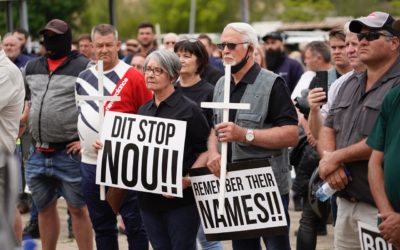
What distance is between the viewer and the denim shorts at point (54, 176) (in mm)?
9391

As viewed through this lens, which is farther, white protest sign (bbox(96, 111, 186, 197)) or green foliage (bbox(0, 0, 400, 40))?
green foliage (bbox(0, 0, 400, 40))

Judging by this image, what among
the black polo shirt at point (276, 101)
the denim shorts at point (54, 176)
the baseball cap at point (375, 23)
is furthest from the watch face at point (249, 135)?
the denim shorts at point (54, 176)

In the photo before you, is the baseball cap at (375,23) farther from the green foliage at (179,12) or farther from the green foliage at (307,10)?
the green foliage at (307,10)

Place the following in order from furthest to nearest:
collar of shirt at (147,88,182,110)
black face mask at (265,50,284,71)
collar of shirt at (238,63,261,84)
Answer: black face mask at (265,50,284,71)
collar of shirt at (147,88,182,110)
collar of shirt at (238,63,261,84)

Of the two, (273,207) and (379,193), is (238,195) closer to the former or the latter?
(273,207)

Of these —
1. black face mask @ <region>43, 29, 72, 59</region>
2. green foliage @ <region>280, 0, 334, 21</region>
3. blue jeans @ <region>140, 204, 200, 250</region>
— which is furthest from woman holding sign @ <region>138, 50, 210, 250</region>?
green foliage @ <region>280, 0, 334, 21</region>

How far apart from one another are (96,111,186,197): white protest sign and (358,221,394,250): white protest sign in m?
1.48

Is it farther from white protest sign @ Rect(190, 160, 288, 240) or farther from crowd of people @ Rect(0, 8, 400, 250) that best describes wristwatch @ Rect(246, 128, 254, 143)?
white protest sign @ Rect(190, 160, 288, 240)

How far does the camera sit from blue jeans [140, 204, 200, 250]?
7.53m

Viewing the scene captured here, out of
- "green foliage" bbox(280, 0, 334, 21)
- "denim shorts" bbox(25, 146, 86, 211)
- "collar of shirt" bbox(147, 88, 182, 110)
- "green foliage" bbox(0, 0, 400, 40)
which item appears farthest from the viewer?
"green foliage" bbox(280, 0, 334, 21)

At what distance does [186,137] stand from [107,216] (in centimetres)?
142

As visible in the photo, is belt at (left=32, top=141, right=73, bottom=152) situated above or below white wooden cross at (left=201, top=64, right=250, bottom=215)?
below

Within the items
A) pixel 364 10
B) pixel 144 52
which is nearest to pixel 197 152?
pixel 144 52

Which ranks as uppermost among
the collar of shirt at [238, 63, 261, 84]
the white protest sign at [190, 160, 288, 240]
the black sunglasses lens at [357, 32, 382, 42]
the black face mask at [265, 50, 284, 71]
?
the black sunglasses lens at [357, 32, 382, 42]
